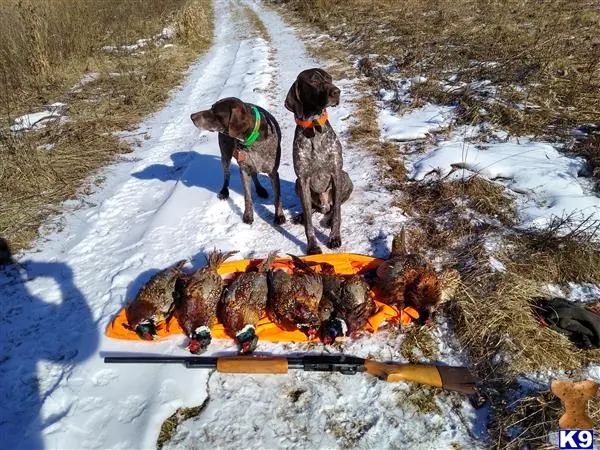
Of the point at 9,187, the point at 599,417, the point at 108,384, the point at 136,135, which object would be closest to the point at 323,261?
the point at 108,384

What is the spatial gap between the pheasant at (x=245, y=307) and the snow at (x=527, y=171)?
258cm

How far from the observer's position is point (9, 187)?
17.1 feet

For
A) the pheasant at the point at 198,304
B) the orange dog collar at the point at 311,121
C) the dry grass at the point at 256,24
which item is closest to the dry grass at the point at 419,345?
the pheasant at the point at 198,304

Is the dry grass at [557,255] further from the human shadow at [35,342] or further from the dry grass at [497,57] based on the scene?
the human shadow at [35,342]

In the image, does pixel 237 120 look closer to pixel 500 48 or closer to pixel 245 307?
pixel 245 307

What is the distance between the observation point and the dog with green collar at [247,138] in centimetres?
392

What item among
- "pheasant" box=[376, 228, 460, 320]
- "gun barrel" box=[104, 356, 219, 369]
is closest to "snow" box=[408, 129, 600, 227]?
"pheasant" box=[376, 228, 460, 320]

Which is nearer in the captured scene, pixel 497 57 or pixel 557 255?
pixel 557 255

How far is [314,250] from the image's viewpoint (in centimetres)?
392

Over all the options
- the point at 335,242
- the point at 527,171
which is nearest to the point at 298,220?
the point at 335,242

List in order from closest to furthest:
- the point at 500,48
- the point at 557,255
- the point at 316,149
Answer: the point at 557,255, the point at 316,149, the point at 500,48

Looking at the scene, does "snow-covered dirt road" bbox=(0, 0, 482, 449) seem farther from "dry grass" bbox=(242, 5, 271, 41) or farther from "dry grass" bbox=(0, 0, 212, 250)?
"dry grass" bbox=(242, 5, 271, 41)

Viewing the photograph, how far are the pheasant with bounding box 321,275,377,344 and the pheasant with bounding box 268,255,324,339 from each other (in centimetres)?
11

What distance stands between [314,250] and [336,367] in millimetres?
1448
